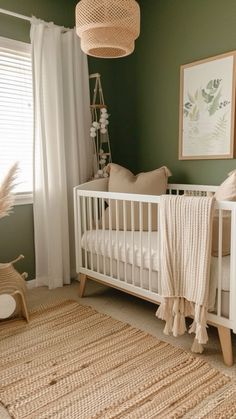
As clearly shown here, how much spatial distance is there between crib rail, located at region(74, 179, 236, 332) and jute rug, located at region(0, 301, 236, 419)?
0.94 ft

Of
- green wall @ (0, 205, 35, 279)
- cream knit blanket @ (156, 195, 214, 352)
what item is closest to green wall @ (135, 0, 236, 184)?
cream knit blanket @ (156, 195, 214, 352)

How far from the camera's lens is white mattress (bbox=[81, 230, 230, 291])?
5.50 feet

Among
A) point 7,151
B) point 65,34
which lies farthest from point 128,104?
point 7,151

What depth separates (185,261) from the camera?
1.71 m

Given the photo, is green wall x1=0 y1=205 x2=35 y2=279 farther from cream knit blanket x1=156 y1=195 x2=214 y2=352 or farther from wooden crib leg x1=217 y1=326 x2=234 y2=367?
wooden crib leg x1=217 y1=326 x2=234 y2=367

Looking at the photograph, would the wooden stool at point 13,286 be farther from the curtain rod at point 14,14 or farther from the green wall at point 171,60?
the curtain rod at point 14,14

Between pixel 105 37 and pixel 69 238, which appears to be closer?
pixel 105 37

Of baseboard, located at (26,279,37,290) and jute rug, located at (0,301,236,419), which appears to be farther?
baseboard, located at (26,279,37,290)

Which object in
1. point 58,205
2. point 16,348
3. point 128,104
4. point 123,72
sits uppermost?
point 123,72

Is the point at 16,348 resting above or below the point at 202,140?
below

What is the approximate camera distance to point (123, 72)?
323 centimetres

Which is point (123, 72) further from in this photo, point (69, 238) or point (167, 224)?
point (167, 224)

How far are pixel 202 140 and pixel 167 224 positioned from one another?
3.62 feet

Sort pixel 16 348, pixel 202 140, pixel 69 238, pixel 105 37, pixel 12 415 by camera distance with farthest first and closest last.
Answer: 1. pixel 69 238
2. pixel 202 140
3. pixel 16 348
4. pixel 105 37
5. pixel 12 415
